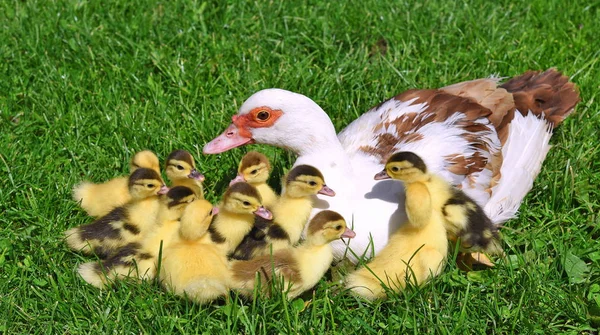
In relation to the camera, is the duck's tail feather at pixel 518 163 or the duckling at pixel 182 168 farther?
the duck's tail feather at pixel 518 163

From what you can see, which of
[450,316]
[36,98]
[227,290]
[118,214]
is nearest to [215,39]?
[36,98]

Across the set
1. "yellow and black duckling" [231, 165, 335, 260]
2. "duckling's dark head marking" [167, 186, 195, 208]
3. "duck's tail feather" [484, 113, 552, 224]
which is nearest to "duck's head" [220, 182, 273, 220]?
"yellow and black duckling" [231, 165, 335, 260]

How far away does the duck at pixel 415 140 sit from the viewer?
4.58 metres

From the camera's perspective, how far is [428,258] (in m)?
4.18

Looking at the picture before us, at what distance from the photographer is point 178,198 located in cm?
443

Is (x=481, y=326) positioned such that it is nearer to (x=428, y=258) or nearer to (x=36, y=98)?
(x=428, y=258)

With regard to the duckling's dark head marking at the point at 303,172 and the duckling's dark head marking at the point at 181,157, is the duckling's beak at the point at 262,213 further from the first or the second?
the duckling's dark head marking at the point at 181,157

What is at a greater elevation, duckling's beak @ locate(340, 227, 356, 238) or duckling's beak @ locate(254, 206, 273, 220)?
duckling's beak @ locate(254, 206, 273, 220)

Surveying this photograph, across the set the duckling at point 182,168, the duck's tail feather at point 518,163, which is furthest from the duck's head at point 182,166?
the duck's tail feather at point 518,163

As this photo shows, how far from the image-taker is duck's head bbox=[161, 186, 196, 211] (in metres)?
4.43

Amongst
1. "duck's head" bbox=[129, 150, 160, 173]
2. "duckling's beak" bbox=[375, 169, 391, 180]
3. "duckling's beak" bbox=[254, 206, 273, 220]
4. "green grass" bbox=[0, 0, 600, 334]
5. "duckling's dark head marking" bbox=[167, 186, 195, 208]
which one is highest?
"duckling's beak" bbox=[375, 169, 391, 180]

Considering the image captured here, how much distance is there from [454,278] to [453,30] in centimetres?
291

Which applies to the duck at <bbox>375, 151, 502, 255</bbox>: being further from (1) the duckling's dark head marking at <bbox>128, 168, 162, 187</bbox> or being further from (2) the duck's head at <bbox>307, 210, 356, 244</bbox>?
(1) the duckling's dark head marking at <bbox>128, 168, 162, 187</bbox>

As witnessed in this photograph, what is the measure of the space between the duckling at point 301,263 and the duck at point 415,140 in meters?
0.24
